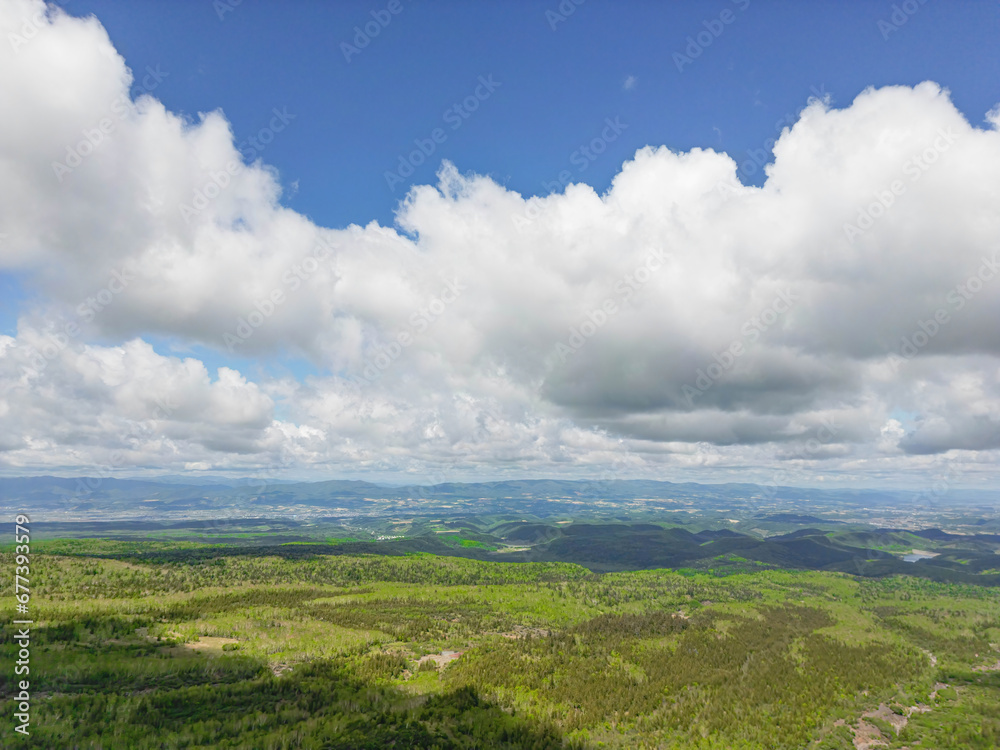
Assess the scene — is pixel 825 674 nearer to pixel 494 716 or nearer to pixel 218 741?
pixel 494 716

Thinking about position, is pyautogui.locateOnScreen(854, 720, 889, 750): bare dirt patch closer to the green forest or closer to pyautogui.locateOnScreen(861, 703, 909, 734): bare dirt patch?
the green forest

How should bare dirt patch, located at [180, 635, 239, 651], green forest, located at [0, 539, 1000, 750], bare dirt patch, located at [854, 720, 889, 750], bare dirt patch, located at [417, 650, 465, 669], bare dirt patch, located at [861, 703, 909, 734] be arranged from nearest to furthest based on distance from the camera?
green forest, located at [0, 539, 1000, 750] → bare dirt patch, located at [854, 720, 889, 750] → bare dirt patch, located at [861, 703, 909, 734] → bare dirt patch, located at [180, 635, 239, 651] → bare dirt patch, located at [417, 650, 465, 669]

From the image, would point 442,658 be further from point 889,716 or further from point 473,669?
point 889,716

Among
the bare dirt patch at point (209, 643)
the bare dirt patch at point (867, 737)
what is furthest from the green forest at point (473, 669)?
the bare dirt patch at point (209, 643)

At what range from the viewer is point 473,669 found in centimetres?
5812

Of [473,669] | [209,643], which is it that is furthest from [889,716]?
[209,643]

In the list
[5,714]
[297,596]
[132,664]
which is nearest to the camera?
[5,714]

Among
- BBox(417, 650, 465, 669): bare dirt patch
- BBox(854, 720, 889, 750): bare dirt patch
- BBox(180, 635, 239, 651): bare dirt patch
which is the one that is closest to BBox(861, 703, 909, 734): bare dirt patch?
BBox(854, 720, 889, 750): bare dirt patch

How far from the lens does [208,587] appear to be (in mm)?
113562

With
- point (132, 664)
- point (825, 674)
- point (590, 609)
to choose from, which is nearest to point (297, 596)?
point (132, 664)

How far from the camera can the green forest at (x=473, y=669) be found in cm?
4006

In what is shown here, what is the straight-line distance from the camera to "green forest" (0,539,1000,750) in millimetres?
40062

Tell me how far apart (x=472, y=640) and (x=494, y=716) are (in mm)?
34057

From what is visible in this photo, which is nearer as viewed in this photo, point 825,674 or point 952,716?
point 952,716
